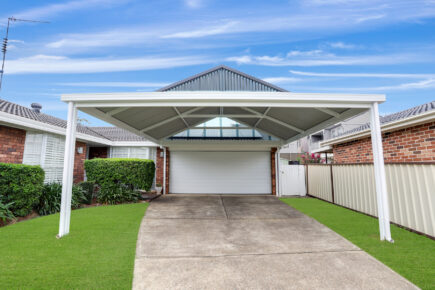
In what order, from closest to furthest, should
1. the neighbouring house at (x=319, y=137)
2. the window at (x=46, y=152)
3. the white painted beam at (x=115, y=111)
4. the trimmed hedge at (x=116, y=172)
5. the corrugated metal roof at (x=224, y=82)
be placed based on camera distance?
the white painted beam at (x=115, y=111), the window at (x=46, y=152), the trimmed hedge at (x=116, y=172), the corrugated metal roof at (x=224, y=82), the neighbouring house at (x=319, y=137)

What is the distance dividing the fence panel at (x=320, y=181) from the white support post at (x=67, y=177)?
28.9 feet

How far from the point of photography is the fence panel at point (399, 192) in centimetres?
447

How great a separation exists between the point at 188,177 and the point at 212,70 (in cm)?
832

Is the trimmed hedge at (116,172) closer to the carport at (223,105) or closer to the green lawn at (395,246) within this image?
the carport at (223,105)

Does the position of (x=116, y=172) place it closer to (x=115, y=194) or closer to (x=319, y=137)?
(x=115, y=194)

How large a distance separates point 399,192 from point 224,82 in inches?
483

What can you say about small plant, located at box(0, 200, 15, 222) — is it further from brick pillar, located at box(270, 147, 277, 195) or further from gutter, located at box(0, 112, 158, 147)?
brick pillar, located at box(270, 147, 277, 195)

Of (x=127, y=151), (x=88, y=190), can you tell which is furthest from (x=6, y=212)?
(x=127, y=151)

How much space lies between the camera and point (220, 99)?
486 centimetres

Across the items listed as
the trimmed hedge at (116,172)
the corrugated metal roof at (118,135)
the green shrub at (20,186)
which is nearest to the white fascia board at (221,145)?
the corrugated metal roof at (118,135)

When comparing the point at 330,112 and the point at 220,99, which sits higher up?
the point at 220,99

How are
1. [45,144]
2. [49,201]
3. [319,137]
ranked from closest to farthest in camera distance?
[49,201] < [45,144] < [319,137]

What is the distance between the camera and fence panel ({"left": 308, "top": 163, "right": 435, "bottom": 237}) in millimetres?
4465

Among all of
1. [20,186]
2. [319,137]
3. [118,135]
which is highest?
[319,137]
